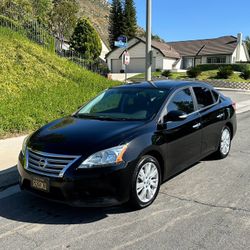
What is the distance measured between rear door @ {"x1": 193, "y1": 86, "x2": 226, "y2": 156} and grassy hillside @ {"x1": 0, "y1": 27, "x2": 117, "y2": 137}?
442cm

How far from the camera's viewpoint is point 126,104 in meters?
5.37

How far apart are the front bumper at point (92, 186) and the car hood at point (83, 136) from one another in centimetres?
25

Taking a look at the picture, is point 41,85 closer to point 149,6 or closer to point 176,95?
point 149,6

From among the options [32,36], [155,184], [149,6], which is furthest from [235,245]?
[32,36]

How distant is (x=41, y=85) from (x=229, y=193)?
877cm

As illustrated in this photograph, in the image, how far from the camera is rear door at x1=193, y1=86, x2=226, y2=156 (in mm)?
5789

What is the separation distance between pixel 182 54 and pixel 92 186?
165 ft

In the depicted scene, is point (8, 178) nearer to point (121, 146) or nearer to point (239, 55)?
point (121, 146)

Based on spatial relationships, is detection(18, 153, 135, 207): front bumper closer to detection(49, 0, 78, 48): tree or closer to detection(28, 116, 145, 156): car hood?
detection(28, 116, 145, 156): car hood

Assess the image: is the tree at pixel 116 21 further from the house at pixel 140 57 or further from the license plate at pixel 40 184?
the license plate at pixel 40 184

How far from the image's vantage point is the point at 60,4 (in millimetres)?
43094

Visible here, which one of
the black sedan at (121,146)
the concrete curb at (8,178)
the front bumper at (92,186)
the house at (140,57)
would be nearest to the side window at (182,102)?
the black sedan at (121,146)

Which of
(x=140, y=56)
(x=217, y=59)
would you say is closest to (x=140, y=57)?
(x=140, y=56)

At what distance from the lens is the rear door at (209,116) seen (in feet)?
19.0
